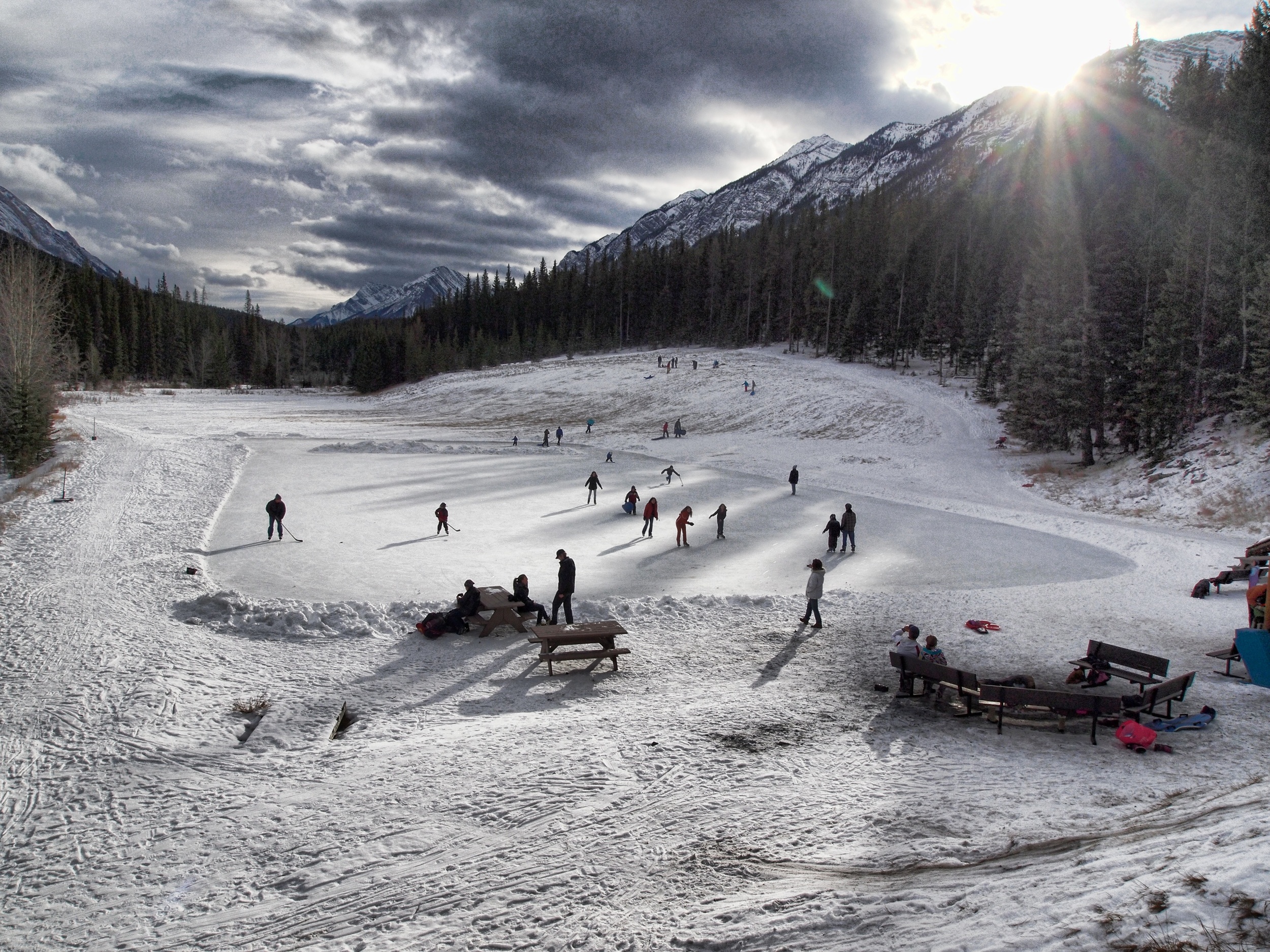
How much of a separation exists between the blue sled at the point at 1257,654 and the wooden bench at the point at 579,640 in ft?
30.8

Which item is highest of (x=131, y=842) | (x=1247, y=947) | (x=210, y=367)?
(x=210, y=367)

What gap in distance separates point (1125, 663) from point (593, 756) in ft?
26.9

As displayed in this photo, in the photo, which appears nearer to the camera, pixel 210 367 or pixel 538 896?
pixel 538 896

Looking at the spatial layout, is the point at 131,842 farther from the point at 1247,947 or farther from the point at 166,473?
the point at 166,473

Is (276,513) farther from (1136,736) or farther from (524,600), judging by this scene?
(1136,736)

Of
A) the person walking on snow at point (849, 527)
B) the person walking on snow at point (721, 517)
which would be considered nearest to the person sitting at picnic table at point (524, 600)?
the person walking on snow at point (721, 517)

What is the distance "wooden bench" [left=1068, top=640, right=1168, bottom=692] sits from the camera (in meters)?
10.1

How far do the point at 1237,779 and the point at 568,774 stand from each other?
7.09 meters

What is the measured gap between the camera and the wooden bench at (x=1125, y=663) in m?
10.1

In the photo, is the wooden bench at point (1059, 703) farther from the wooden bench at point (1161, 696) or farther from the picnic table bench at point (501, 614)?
the picnic table bench at point (501, 614)

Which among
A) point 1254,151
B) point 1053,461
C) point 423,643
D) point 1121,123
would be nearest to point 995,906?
point 423,643

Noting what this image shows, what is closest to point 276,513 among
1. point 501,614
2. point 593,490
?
point 501,614

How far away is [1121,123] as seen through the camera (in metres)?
58.8

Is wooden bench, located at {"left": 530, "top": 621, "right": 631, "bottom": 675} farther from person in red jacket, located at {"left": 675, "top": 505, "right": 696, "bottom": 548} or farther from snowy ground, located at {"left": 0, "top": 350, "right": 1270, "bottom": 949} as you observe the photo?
person in red jacket, located at {"left": 675, "top": 505, "right": 696, "bottom": 548}
